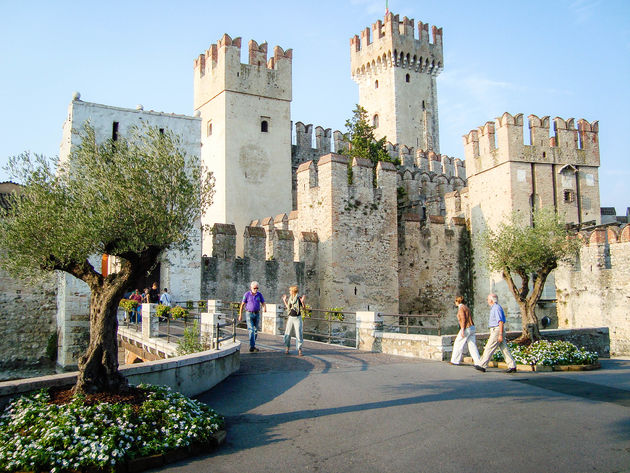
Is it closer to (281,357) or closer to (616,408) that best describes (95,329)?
(281,357)

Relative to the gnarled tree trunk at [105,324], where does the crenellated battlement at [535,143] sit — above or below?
above

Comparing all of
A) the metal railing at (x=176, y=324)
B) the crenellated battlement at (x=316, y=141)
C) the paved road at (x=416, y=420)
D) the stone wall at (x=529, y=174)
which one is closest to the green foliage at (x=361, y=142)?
the crenellated battlement at (x=316, y=141)

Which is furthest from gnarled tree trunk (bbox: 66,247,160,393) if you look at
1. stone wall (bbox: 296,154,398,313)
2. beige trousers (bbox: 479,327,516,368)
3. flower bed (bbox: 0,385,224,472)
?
stone wall (bbox: 296,154,398,313)

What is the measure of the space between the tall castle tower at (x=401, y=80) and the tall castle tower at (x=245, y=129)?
655 inches

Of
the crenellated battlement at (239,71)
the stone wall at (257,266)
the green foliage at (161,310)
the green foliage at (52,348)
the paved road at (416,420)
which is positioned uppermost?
the crenellated battlement at (239,71)

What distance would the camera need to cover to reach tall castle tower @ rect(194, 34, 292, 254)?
30.1 metres

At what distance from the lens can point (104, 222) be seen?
8719 millimetres

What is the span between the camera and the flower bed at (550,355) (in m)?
12.9

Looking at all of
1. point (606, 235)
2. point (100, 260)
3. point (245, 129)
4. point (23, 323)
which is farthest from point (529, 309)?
point (245, 129)

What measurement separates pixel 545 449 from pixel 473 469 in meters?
1.14

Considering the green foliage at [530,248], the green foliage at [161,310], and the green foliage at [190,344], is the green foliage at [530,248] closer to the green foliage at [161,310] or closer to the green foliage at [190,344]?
the green foliage at [190,344]

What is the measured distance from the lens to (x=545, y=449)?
653 centimetres

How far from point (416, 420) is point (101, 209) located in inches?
219

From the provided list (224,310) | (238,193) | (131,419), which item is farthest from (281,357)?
(238,193)
